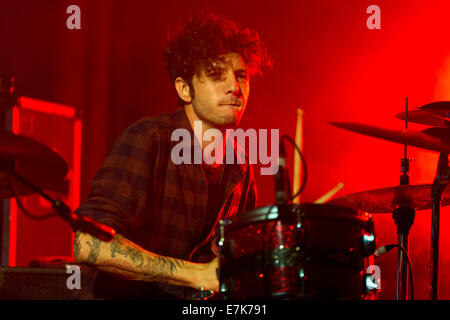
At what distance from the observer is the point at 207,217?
7.28 ft

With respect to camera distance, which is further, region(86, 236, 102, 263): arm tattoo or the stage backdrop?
the stage backdrop

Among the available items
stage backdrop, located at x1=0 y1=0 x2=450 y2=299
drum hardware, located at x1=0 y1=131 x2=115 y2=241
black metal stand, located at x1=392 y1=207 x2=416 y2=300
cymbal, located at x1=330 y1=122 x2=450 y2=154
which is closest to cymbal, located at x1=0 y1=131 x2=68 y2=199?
drum hardware, located at x1=0 y1=131 x2=115 y2=241

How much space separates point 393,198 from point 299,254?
29.3 inches

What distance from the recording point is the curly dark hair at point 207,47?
2305mm

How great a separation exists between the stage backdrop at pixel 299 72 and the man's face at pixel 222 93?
1.23 metres

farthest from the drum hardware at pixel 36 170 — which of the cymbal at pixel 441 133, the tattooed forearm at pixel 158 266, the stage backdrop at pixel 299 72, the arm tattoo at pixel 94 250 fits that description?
the stage backdrop at pixel 299 72

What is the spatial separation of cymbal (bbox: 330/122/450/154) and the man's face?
0.45 meters

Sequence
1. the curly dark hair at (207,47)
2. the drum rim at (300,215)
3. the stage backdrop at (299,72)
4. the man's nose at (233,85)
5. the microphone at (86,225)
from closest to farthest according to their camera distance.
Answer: the microphone at (86,225), the drum rim at (300,215), the man's nose at (233,85), the curly dark hair at (207,47), the stage backdrop at (299,72)

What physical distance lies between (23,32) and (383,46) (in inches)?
82.6

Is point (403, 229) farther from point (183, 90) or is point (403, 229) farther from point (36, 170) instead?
point (36, 170)

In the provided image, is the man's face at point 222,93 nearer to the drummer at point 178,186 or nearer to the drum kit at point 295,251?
the drummer at point 178,186

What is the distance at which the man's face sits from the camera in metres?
→ 2.14

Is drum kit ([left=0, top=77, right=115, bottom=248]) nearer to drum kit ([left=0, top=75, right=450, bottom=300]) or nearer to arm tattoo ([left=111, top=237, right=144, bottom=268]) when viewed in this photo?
drum kit ([left=0, top=75, right=450, bottom=300])
